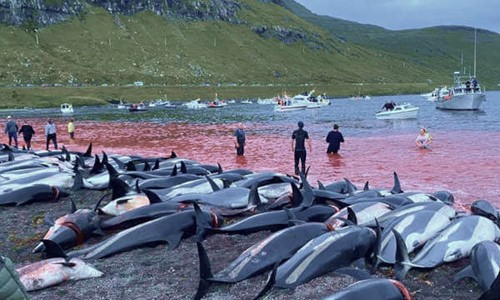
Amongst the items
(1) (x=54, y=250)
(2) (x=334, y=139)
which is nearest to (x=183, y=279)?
(1) (x=54, y=250)

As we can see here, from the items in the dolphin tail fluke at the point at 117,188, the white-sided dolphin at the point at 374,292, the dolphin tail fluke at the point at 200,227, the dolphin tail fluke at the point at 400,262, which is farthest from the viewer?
the dolphin tail fluke at the point at 117,188

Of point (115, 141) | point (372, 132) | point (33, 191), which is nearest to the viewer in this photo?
point (33, 191)

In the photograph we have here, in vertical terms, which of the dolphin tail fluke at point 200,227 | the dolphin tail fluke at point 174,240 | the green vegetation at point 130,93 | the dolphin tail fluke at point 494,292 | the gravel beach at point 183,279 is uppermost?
the green vegetation at point 130,93

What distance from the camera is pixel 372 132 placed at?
50125mm

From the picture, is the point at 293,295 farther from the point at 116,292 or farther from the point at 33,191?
the point at 33,191

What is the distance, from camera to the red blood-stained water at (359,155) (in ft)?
73.7

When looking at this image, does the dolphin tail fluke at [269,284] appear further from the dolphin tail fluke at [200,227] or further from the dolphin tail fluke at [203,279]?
the dolphin tail fluke at [200,227]

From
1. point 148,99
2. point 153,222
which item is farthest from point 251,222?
point 148,99

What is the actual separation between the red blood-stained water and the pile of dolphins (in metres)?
6.52

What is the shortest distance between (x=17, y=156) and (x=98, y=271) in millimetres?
16581

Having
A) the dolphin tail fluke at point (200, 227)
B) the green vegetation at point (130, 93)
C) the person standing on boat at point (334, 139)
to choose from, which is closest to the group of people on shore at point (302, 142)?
the person standing on boat at point (334, 139)

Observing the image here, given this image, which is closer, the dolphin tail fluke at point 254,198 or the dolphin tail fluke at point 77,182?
the dolphin tail fluke at point 254,198

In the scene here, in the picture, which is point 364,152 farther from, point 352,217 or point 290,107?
point 290,107

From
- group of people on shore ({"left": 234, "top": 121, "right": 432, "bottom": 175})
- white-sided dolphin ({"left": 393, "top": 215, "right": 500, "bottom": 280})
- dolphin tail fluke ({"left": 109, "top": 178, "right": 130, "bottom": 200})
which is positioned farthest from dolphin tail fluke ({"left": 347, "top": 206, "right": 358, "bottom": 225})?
group of people on shore ({"left": 234, "top": 121, "right": 432, "bottom": 175})
